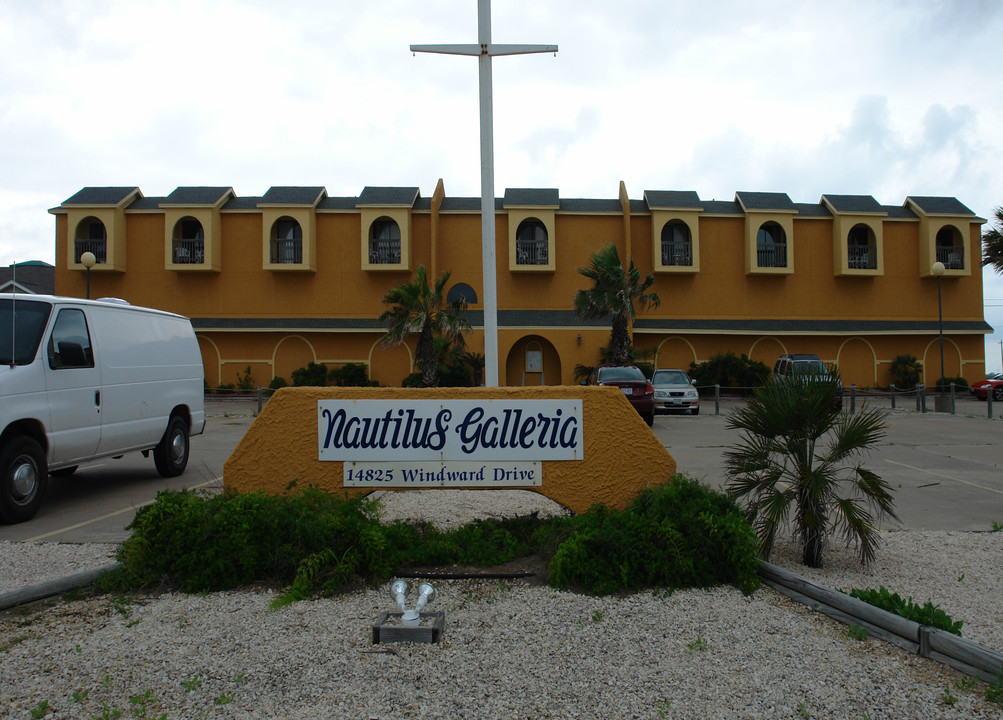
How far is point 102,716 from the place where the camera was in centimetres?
325

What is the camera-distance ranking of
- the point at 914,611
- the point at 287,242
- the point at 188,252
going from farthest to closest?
the point at 287,242 → the point at 188,252 → the point at 914,611

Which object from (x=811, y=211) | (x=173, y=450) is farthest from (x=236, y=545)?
(x=811, y=211)

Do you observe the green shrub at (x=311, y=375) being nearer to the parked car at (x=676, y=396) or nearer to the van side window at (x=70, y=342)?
the parked car at (x=676, y=396)

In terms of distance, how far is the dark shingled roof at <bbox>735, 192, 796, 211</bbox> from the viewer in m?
29.9

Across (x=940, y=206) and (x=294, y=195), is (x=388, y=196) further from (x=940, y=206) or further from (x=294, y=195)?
(x=940, y=206)

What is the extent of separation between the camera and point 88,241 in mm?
28531

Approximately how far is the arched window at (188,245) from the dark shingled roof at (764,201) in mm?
23016

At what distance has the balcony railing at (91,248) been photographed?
28.5 m

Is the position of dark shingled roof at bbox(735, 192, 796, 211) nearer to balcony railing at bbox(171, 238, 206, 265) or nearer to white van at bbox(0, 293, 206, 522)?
balcony railing at bbox(171, 238, 206, 265)

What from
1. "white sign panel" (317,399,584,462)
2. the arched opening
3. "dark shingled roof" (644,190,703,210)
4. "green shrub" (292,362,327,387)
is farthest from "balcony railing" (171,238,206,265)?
"white sign panel" (317,399,584,462)

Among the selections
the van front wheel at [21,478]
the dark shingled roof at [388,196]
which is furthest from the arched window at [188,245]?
the van front wheel at [21,478]

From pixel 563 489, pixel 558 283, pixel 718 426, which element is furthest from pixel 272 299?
pixel 563 489

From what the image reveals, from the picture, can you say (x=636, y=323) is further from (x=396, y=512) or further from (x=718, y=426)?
(x=396, y=512)

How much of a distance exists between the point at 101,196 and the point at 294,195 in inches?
311
